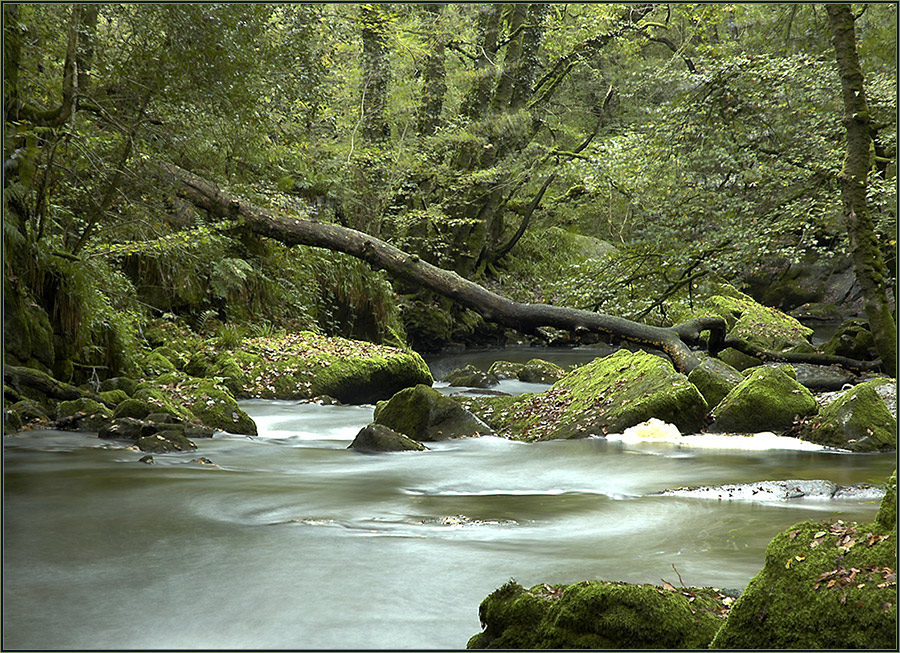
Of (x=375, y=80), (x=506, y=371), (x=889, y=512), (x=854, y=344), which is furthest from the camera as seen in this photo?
(x=375, y=80)

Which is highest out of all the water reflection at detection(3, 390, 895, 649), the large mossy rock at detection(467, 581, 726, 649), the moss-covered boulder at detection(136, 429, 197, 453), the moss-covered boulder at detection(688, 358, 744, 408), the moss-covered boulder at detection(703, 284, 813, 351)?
the moss-covered boulder at detection(703, 284, 813, 351)

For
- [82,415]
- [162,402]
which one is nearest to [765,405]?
[162,402]

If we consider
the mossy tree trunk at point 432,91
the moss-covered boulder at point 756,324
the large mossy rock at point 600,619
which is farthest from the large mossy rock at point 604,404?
the mossy tree trunk at point 432,91

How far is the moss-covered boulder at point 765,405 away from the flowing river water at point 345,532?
0.58 metres

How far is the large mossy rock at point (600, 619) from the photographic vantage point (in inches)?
112

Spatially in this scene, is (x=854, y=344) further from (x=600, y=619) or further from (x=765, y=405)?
(x=600, y=619)

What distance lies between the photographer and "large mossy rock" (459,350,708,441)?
955 cm

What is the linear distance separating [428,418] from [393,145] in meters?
12.8

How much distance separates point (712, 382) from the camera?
1040cm

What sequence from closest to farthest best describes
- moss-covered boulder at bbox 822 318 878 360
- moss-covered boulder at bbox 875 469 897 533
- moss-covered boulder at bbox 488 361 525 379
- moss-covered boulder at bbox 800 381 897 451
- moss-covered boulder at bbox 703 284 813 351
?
moss-covered boulder at bbox 875 469 897 533
moss-covered boulder at bbox 800 381 897 451
moss-covered boulder at bbox 822 318 878 360
moss-covered boulder at bbox 488 361 525 379
moss-covered boulder at bbox 703 284 813 351

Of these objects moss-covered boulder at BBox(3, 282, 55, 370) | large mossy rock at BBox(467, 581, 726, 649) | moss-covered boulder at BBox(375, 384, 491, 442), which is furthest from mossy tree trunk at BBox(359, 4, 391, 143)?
large mossy rock at BBox(467, 581, 726, 649)

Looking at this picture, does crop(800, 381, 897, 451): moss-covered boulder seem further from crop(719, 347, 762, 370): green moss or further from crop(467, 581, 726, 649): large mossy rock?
crop(719, 347, 762, 370): green moss

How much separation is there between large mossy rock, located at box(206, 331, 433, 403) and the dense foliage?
171 centimetres

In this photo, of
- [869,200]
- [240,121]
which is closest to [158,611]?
[240,121]
